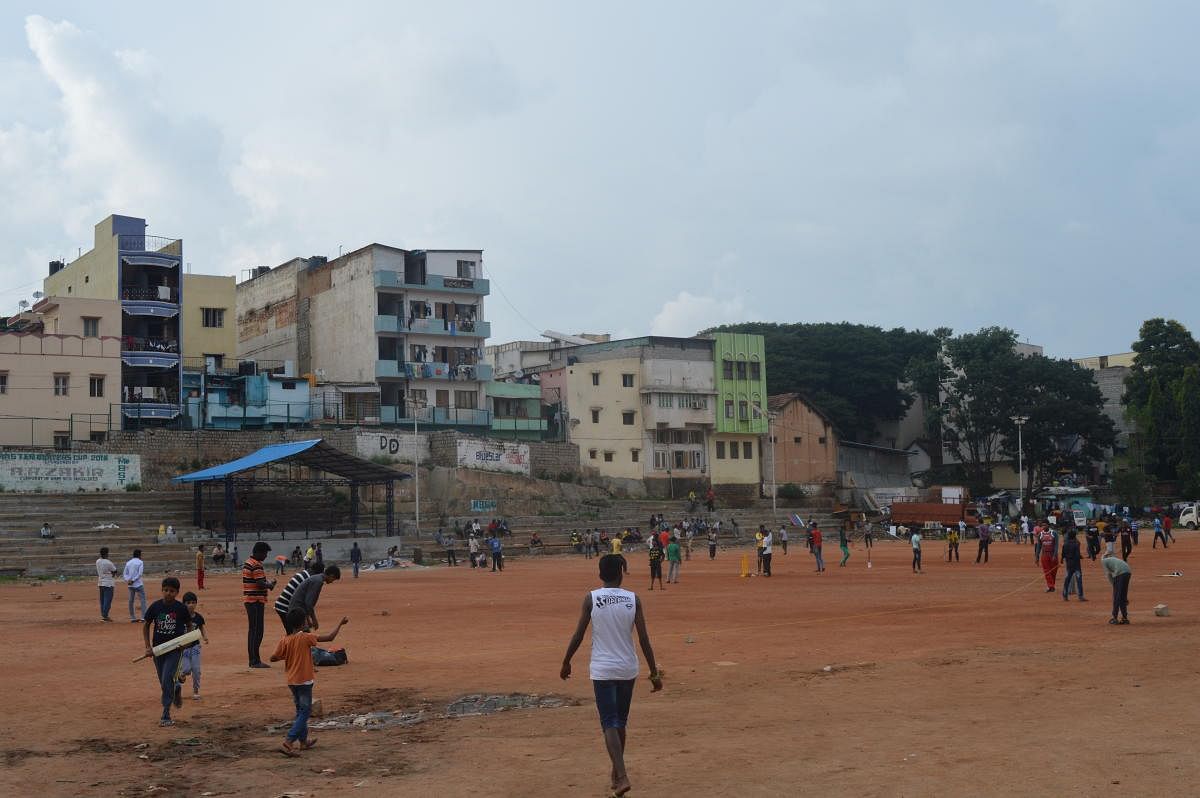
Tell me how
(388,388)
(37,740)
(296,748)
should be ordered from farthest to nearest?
(388,388) < (37,740) < (296,748)

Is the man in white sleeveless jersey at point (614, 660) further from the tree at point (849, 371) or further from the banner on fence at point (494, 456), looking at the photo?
the tree at point (849, 371)

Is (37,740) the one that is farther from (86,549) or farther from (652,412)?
(652,412)

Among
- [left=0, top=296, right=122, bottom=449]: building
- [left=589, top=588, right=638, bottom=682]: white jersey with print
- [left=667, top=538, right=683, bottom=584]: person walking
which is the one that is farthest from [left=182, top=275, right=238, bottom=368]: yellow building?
[left=589, top=588, right=638, bottom=682]: white jersey with print

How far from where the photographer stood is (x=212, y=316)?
235 feet

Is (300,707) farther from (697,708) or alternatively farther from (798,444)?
(798,444)

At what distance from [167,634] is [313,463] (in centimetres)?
4020

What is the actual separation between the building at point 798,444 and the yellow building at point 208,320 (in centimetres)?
3744

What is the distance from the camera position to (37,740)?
12.2 m

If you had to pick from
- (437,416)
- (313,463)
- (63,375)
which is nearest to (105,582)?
(313,463)

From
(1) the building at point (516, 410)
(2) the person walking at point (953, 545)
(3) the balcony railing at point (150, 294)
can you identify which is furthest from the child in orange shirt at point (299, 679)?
(1) the building at point (516, 410)

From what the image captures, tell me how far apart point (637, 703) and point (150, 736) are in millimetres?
5352

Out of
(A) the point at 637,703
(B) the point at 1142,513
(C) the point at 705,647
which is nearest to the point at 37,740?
(A) the point at 637,703

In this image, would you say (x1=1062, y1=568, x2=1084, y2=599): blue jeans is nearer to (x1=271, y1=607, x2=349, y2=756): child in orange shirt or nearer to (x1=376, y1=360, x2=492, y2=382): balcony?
(x1=271, y1=607, x2=349, y2=756): child in orange shirt

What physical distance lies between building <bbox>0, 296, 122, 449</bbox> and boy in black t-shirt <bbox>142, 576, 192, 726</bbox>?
49312 millimetres
